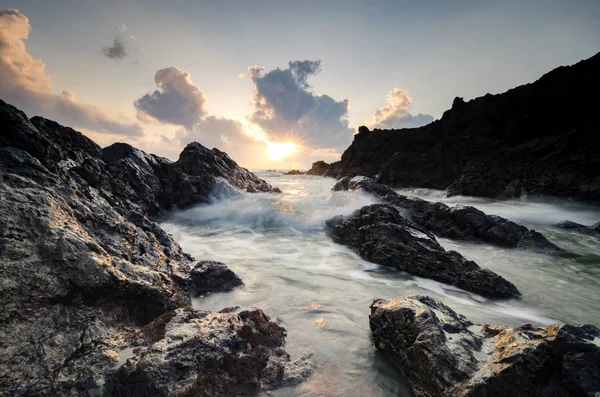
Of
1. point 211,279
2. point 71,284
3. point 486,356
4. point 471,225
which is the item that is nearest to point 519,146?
point 471,225

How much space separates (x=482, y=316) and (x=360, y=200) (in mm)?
8165

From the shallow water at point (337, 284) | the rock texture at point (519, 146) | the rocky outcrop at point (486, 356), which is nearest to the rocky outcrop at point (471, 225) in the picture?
the shallow water at point (337, 284)

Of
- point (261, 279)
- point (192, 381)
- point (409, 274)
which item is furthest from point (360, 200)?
point (192, 381)

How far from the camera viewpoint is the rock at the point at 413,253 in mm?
6043

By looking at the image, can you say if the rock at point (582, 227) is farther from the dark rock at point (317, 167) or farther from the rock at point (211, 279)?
the dark rock at point (317, 167)

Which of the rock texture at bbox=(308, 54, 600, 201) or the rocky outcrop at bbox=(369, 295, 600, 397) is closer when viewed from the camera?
the rocky outcrop at bbox=(369, 295, 600, 397)

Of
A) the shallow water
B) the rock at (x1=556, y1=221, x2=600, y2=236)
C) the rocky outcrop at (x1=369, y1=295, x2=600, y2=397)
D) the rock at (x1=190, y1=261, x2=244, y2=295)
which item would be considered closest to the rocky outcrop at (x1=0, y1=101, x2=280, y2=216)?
the shallow water

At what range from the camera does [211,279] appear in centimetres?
509

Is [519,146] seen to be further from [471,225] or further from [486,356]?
[486,356]

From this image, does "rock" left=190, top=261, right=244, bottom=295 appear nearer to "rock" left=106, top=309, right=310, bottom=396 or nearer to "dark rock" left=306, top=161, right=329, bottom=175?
"rock" left=106, top=309, right=310, bottom=396

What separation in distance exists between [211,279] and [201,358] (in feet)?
8.38

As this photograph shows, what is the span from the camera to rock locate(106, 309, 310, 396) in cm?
231

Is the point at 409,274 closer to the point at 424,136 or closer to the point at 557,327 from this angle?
the point at 557,327

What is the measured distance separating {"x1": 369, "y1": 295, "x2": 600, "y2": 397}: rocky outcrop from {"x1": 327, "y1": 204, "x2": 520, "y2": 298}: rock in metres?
3.04
